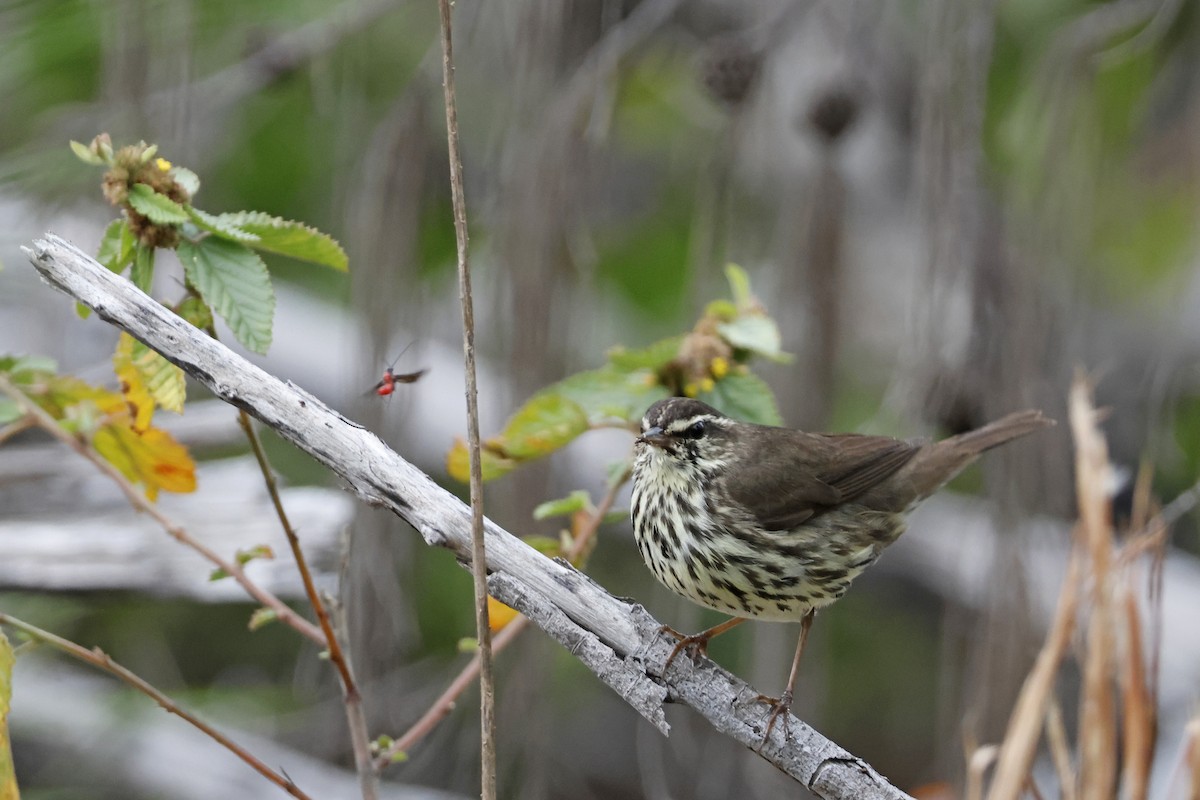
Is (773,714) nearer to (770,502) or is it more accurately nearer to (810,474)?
(770,502)

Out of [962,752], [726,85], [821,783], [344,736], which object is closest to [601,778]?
[344,736]

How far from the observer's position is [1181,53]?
13.3ft

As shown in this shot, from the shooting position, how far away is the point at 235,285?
207 centimetres

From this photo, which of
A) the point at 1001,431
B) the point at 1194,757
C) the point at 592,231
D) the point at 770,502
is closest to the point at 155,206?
the point at 770,502

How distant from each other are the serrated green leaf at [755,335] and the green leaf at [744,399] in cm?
7

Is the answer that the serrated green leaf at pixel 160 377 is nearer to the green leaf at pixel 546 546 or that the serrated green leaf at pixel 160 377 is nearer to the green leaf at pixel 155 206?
the green leaf at pixel 155 206

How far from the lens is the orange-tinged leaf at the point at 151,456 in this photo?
2.40 metres

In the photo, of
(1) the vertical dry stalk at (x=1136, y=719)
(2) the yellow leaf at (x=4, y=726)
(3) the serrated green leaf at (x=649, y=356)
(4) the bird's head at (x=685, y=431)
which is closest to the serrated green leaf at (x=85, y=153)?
(2) the yellow leaf at (x=4, y=726)

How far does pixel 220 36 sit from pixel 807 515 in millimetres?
2437

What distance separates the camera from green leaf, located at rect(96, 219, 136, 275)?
80.7 inches

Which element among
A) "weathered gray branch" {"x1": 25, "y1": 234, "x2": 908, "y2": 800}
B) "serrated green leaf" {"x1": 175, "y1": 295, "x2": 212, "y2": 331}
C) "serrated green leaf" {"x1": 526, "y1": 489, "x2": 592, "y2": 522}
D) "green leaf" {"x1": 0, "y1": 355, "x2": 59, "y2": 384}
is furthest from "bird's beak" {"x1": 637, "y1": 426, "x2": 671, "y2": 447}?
"green leaf" {"x1": 0, "y1": 355, "x2": 59, "y2": 384}

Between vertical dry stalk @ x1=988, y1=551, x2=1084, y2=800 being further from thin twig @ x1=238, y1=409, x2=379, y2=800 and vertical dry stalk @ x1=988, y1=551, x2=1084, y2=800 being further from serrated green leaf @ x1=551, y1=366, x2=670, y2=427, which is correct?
thin twig @ x1=238, y1=409, x2=379, y2=800

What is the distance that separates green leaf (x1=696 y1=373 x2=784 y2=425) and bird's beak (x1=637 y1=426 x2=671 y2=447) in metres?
0.15

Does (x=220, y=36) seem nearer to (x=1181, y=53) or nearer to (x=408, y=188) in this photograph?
(x=408, y=188)
